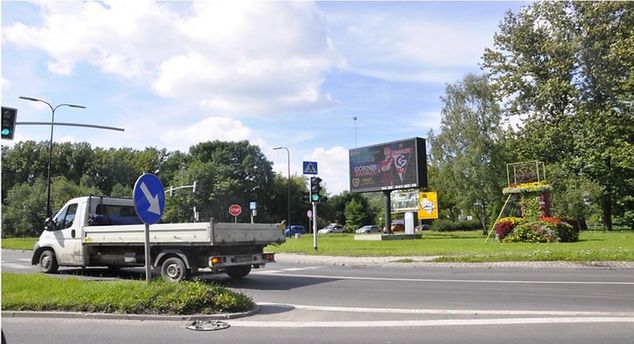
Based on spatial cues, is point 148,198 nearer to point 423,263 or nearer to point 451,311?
point 451,311

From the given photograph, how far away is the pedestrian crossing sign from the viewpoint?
25608 millimetres

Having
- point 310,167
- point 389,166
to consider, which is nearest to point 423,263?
point 310,167

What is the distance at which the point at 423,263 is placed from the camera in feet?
60.3

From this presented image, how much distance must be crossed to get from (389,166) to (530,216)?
1207cm

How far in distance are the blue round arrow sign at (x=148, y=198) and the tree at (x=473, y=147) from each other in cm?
4453

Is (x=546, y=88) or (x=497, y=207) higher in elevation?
(x=546, y=88)

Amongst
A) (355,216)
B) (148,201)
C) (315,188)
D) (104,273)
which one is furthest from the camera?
(355,216)

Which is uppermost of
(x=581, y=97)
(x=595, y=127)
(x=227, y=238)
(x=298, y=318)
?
(x=581, y=97)

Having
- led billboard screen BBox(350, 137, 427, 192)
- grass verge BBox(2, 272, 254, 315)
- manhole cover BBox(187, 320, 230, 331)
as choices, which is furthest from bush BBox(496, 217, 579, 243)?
manhole cover BBox(187, 320, 230, 331)

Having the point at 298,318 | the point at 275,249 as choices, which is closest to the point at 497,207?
the point at 275,249

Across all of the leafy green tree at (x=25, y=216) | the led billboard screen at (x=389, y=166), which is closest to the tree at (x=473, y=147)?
the led billboard screen at (x=389, y=166)

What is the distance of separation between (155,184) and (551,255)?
45.8 ft

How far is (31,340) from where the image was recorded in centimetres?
683

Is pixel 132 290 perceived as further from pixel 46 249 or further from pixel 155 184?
pixel 46 249
